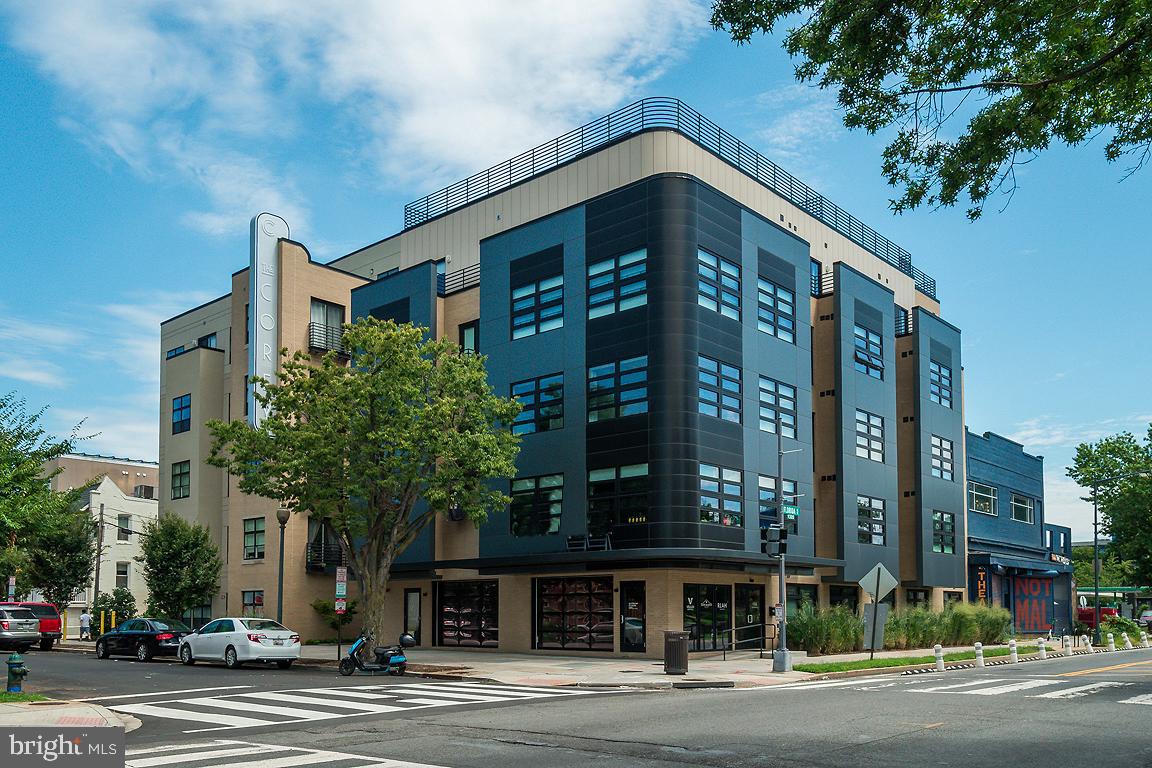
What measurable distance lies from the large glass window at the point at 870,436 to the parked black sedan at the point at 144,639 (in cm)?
2660

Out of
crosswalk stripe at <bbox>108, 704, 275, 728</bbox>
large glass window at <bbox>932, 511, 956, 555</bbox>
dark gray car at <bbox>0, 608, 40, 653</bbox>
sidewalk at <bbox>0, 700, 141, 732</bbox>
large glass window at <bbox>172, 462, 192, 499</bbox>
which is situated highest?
large glass window at <bbox>172, 462, 192, 499</bbox>

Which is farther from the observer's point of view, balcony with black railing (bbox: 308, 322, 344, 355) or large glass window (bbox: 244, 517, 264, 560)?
balcony with black railing (bbox: 308, 322, 344, 355)

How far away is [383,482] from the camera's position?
30297 millimetres

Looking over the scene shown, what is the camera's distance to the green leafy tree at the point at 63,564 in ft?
177

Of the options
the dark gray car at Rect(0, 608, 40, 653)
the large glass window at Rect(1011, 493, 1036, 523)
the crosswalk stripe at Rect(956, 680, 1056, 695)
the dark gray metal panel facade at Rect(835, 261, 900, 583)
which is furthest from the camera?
the large glass window at Rect(1011, 493, 1036, 523)

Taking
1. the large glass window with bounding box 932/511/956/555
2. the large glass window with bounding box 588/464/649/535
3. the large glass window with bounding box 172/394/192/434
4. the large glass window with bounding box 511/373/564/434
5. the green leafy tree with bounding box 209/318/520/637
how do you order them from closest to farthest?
1. the green leafy tree with bounding box 209/318/520/637
2. the large glass window with bounding box 588/464/649/535
3. the large glass window with bounding box 511/373/564/434
4. the large glass window with bounding box 932/511/956/555
5. the large glass window with bounding box 172/394/192/434

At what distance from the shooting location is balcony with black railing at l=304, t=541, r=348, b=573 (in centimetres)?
4653

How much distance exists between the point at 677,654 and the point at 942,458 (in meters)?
28.2

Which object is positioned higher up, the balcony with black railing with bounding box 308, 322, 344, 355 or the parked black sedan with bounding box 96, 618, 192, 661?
the balcony with black railing with bounding box 308, 322, 344, 355

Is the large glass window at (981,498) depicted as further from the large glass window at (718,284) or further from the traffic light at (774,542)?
the traffic light at (774,542)

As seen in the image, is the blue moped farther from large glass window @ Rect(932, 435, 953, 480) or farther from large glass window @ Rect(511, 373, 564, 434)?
large glass window @ Rect(932, 435, 953, 480)

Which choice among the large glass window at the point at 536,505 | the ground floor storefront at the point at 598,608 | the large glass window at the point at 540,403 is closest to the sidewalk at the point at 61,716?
the ground floor storefront at the point at 598,608

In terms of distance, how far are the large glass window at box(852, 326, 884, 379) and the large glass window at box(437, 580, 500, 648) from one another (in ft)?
58.0

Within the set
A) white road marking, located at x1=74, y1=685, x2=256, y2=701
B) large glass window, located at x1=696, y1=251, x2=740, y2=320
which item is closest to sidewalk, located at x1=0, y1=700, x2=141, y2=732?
white road marking, located at x1=74, y1=685, x2=256, y2=701
